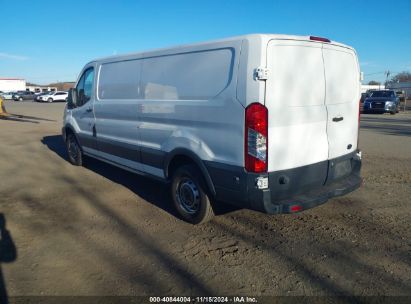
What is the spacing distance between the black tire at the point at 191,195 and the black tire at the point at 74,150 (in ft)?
11.9

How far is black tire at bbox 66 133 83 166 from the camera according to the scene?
756cm

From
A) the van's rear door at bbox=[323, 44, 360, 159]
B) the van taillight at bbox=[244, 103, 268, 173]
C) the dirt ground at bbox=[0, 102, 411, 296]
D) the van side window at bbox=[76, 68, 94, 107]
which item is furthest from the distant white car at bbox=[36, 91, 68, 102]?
the van taillight at bbox=[244, 103, 268, 173]

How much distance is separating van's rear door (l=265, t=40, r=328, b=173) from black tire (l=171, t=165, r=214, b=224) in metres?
1.01

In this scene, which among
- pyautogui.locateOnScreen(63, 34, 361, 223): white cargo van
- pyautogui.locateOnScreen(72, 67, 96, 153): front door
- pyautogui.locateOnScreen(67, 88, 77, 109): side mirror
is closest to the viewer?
pyautogui.locateOnScreen(63, 34, 361, 223): white cargo van

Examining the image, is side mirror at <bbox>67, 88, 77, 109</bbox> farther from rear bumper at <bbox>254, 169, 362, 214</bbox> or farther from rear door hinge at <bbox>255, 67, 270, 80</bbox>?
rear bumper at <bbox>254, 169, 362, 214</bbox>

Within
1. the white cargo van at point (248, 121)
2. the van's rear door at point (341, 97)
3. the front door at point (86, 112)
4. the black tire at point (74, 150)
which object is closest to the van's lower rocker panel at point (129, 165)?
the white cargo van at point (248, 121)

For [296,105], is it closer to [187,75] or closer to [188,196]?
[187,75]

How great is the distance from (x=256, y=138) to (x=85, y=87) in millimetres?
4485

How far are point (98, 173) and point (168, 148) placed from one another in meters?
3.13

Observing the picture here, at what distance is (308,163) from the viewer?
13.1ft

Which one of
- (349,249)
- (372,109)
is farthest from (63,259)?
(372,109)

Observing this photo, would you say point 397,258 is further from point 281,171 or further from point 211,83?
point 211,83

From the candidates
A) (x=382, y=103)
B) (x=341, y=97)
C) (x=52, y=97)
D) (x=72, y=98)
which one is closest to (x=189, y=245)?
(x=341, y=97)

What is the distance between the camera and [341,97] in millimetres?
4410
